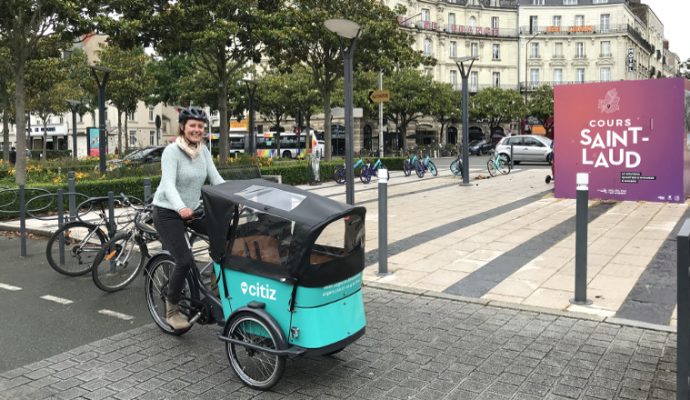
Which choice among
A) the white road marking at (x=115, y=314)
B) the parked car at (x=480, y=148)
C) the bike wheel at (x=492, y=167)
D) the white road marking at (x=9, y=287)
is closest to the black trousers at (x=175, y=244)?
the white road marking at (x=115, y=314)

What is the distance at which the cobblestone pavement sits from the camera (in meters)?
3.83

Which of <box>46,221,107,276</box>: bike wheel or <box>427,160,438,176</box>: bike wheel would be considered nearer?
<box>46,221,107,276</box>: bike wheel

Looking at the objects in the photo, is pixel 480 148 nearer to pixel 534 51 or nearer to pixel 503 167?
pixel 534 51

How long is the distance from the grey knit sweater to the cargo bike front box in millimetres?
488

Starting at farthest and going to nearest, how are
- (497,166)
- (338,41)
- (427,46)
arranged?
(427,46), (497,166), (338,41)

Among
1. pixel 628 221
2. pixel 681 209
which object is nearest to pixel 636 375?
pixel 628 221

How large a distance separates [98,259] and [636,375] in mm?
4940

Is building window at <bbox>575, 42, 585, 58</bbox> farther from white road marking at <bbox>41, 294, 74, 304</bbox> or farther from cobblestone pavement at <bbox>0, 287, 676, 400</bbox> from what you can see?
→ white road marking at <bbox>41, 294, 74, 304</bbox>

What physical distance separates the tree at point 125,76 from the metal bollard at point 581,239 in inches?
1227

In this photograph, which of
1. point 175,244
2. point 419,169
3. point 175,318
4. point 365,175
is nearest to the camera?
point 175,244

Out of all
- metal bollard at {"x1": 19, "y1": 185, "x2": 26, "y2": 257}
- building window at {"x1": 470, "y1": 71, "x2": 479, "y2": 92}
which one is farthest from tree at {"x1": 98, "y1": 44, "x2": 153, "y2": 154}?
building window at {"x1": 470, "y1": 71, "x2": 479, "y2": 92}

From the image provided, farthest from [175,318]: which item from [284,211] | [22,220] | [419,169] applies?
[419,169]

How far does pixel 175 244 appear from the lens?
179 inches

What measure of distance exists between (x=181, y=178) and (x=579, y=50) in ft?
251
